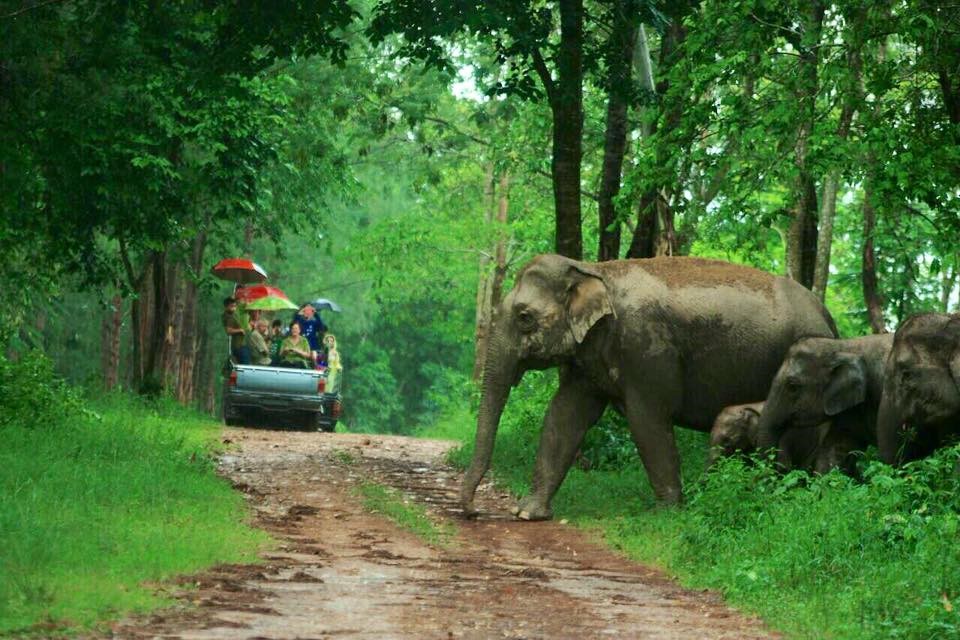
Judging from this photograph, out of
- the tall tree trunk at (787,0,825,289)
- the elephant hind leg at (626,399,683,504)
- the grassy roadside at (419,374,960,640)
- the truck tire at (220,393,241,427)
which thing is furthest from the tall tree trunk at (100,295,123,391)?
the grassy roadside at (419,374,960,640)

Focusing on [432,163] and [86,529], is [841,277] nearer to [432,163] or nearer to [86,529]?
[432,163]

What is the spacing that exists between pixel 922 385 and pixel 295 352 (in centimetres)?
1693

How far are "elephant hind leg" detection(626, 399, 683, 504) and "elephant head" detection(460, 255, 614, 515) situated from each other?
0.87 meters

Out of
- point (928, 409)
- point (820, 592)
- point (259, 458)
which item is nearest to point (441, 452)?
point (259, 458)

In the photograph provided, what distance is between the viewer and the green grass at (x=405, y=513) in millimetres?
13180

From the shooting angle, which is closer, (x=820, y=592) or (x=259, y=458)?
(x=820, y=592)

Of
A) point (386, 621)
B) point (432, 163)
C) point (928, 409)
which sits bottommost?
point (386, 621)

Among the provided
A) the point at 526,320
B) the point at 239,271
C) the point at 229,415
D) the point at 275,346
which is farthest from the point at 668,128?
the point at 239,271

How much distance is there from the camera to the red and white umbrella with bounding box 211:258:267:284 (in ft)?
107

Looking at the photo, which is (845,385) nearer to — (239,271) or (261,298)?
(261,298)

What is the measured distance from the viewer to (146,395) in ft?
91.9

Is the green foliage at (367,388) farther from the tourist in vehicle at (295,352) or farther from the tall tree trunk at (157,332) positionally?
the tourist in vehicle at (295,352)

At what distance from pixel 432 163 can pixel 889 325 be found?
1415cm

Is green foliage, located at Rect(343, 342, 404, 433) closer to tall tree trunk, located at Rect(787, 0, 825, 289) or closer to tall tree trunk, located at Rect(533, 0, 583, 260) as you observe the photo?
tall tree trunk, located at Rect(787, 0, 825, 289)
